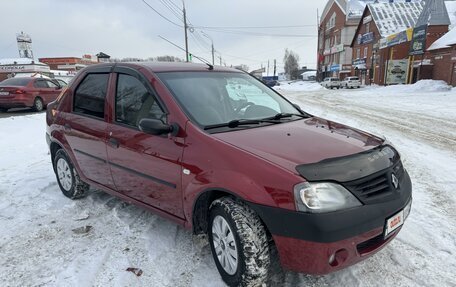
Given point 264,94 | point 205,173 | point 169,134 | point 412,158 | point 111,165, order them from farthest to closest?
point 412,158 < point 264,94 < point 111,165 < point 169,134 < point 205,173

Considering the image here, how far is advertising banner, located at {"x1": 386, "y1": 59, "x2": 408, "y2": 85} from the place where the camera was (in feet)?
128

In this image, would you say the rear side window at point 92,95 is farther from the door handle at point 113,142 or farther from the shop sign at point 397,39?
the shop sign at point 397,39

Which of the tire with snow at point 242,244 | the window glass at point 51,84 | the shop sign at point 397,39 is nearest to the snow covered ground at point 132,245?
the tire with snow at point 242,244

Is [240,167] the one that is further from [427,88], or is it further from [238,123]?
[427,88]

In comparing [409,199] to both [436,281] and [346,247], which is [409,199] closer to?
[436,281]

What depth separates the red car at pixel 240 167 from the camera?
7.57 feet

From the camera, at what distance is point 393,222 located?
256 cm

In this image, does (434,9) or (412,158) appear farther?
(434,9)

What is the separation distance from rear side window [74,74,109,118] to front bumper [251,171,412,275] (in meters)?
2.45

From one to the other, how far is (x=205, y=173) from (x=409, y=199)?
1.68m

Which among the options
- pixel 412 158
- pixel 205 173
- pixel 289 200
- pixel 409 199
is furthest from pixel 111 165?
pixel 412 158

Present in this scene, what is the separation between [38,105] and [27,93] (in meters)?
0.77

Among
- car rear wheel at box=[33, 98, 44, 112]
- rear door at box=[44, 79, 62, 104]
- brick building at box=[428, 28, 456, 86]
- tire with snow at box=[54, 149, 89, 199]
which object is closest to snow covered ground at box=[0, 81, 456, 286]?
tire with snow at box=[54, 149, 89, 199]

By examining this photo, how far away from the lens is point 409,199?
282 cm
